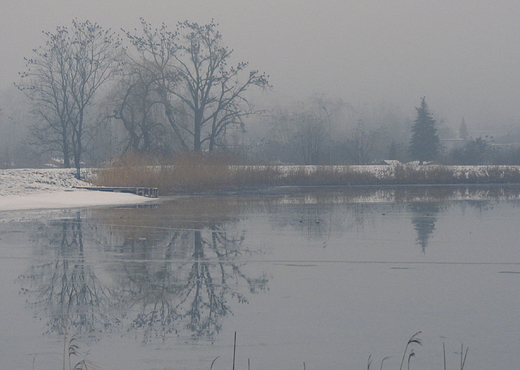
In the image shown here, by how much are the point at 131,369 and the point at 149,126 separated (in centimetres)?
4236

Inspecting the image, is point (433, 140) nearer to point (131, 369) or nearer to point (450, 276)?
point (450, 276)

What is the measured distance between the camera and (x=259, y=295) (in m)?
9.31

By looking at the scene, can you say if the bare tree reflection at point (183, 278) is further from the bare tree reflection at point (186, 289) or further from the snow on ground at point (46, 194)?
the snow on ground at point (46, 194)

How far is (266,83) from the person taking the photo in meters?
50.5

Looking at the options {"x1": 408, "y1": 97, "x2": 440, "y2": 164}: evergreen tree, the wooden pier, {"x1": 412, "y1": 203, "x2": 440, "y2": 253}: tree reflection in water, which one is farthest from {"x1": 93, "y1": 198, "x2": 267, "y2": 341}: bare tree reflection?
{"x1": 408, "y1": 97, "x2": 440, "y2": 164}: evergreen tree

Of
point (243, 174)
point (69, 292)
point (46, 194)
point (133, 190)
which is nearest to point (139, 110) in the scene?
point (243, 174)

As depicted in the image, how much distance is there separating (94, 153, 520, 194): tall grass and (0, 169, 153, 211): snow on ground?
3475 millimetres

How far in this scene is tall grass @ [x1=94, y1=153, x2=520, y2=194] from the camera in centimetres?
3600

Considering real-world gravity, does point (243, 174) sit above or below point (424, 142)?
below

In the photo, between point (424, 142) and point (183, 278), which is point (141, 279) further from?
point (424, 142)

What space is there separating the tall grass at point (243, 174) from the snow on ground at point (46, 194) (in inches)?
137

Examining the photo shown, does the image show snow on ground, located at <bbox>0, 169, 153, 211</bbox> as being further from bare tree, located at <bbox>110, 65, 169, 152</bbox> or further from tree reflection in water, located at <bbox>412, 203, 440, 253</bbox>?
tree reflection in water, located at <bbox>412, 203, 440, 253</bbox>

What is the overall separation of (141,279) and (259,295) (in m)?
2.12

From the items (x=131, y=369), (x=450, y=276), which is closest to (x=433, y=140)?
(x=450, y=276)
